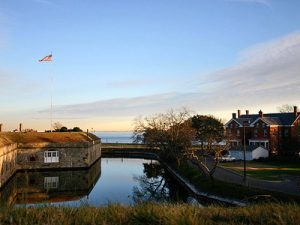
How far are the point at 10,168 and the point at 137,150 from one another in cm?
4846

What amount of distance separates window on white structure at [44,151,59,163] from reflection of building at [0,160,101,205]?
1.89m

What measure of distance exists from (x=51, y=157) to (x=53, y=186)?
505 inches

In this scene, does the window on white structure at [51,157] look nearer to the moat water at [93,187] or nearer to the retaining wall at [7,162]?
the moat water at [93,187]

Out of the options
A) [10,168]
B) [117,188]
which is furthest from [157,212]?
[10,168]

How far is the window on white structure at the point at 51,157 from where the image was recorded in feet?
157

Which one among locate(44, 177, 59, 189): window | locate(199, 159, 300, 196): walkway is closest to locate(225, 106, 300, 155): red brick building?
locate(199, 159, 300, 196): walkway

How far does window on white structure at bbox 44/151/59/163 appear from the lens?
47.9m

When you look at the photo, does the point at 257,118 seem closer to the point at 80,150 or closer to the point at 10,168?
the point at 80,150

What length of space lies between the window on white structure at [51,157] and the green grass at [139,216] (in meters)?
41.6

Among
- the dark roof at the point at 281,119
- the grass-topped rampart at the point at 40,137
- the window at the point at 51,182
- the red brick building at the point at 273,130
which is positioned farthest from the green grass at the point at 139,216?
the dark roof at the point at 281,119

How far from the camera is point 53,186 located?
117ft

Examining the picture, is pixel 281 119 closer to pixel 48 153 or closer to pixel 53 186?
pixel 48 153

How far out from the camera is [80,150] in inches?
1937

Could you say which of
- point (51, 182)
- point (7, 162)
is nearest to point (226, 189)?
point (51, 182)
